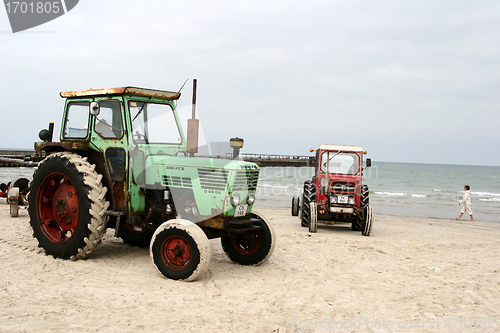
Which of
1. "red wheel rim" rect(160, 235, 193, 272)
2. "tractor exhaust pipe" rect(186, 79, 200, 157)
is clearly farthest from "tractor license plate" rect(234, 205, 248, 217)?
"tractor exhaust pipe" rect(186, 79, 200, 157)

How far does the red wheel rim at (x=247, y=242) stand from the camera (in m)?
6.39

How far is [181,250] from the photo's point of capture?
5.41 metres

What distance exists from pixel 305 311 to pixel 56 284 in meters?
3.04

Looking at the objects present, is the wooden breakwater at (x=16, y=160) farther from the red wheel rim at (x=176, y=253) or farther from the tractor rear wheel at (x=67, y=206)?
the red wheel rim at (x=176, y=253)

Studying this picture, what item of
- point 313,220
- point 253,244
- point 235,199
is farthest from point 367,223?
point 235,199

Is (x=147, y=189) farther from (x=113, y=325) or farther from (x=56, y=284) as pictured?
(x=113, y=325)

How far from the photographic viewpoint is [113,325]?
391 cm

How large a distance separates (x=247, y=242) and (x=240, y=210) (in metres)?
0.89

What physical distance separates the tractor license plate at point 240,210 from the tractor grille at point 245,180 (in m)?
0.26

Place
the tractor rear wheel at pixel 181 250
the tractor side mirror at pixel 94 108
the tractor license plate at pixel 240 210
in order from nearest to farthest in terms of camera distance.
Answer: the tractor rear wheel at pixel 181 250 → the tractor license plate at pixel 240 210 → the tractor side mirror at pixel 94 108

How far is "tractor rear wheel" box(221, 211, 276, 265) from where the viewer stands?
6297 mm

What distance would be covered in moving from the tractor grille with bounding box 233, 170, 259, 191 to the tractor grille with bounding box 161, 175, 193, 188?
0.66 metres

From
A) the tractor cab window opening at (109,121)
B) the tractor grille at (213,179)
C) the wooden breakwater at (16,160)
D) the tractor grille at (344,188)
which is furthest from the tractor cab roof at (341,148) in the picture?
the wooden breakwater at (16,160)

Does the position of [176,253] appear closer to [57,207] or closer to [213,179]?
[213,179]
